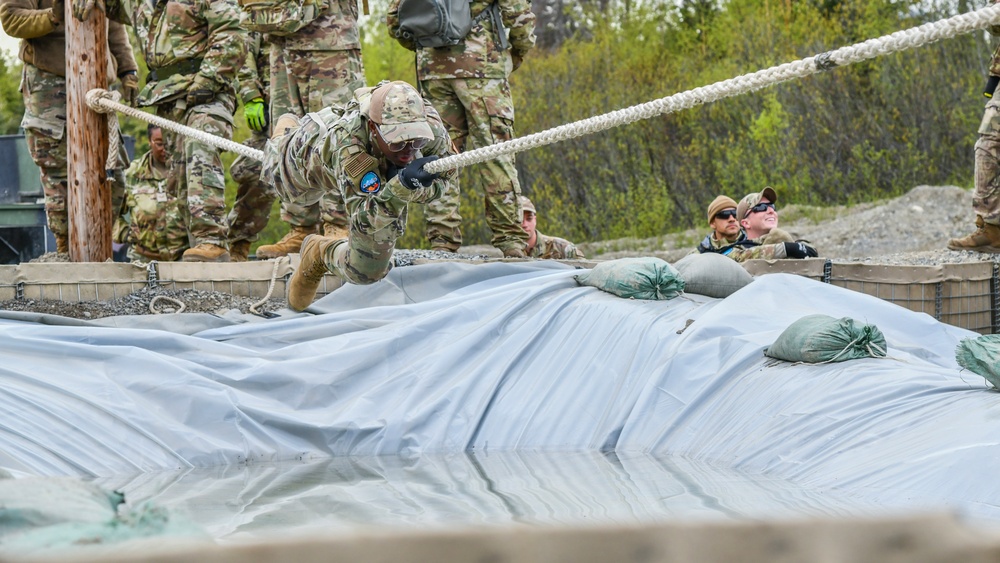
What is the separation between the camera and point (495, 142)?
659cm

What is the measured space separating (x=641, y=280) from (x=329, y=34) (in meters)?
2.39

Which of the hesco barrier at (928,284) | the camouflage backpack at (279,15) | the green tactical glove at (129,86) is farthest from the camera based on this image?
the green tactical glove at (129,86)

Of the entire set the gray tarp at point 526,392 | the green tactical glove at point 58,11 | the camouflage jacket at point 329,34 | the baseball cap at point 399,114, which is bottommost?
the gray tarp at point 526,392

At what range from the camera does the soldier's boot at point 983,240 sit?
679 centimetres

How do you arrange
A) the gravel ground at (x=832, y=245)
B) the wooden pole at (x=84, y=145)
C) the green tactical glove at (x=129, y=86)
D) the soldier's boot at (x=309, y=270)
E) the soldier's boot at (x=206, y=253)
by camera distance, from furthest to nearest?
the green tactical glove at (x=129, y=86), the wooden pole at (x=84, y=145), the soldier's boot at (x=206, y=253), the gravel ground at (x=832, y=245), the soldier's boot at (x=309, y=270)

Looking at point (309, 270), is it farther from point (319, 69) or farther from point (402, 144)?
point (319, 69)

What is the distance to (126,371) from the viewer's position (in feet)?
13.2

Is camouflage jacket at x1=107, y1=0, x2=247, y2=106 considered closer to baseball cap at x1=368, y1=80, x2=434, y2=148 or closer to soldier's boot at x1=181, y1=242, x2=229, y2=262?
soldier's boot at x1=181, y1=242, x2=229, y2=262

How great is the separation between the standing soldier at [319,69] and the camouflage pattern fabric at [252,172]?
43cm

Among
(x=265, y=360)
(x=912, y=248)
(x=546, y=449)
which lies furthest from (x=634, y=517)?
(x=912, y=248)

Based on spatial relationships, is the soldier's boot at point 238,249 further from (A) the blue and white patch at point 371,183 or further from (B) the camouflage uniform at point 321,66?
(A) the blue and white patch at point 371,183

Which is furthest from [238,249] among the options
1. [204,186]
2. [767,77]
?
[767,77]

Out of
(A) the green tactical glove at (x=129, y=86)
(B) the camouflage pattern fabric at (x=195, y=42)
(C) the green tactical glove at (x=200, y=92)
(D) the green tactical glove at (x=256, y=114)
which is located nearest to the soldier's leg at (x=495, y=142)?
(D) the green tactical glove at (x=256, y=114)

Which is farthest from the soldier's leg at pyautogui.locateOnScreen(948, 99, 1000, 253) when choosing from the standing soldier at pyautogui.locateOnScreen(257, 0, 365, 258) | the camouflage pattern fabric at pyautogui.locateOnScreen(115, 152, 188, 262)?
the camouflage pattern fabric at pyautogui.locateOnScreen(115, 152, 188, 262)
